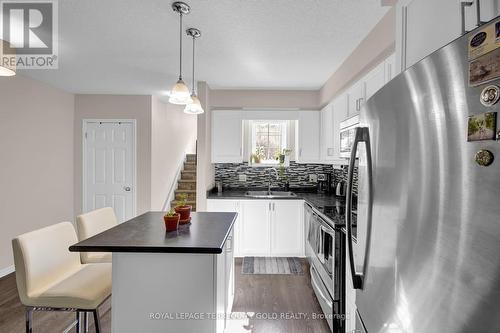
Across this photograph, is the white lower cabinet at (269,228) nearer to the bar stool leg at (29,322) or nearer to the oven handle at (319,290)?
the oven handle at (319,290)

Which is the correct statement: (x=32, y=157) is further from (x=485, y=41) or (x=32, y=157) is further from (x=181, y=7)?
(x=485, y=41)

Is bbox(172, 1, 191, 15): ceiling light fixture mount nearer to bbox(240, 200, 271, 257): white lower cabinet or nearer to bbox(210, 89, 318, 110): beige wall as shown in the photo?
bbox(210, 89, 318, 110): beige wall

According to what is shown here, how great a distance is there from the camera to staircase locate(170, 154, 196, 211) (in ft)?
18.0

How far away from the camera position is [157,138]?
4.64m

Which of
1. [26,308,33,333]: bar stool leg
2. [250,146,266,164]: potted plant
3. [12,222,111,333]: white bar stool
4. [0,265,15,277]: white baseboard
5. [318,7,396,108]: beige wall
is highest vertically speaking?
[318,7,396,108]: beige wall

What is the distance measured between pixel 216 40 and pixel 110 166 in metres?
3.01

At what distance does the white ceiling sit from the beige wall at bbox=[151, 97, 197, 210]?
3.45 feet

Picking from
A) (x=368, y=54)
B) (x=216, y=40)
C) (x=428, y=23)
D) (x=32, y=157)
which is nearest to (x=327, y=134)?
(x=368, y=54)

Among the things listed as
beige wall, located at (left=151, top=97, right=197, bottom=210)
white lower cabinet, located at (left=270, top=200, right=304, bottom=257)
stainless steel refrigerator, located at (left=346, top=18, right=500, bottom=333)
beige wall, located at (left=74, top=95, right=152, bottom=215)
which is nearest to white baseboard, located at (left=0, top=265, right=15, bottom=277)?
beige wall, located at (left=74, top=95, right=152, bottom=215)

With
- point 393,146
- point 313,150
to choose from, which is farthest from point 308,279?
point 393,146

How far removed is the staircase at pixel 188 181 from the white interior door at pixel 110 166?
1.18 meters

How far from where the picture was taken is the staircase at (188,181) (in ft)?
18.0

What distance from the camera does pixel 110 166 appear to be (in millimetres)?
4406

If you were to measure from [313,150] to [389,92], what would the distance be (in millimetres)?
3288
